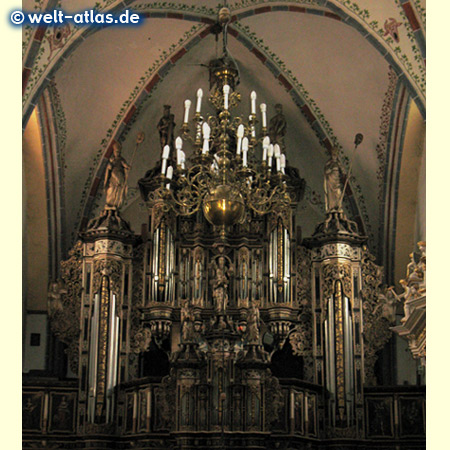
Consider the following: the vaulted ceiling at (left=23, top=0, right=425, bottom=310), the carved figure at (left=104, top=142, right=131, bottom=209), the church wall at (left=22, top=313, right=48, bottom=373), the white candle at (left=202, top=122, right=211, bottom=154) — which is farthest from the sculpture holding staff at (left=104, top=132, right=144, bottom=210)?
the white candle at (left=202, top=122, right=211, bottom=154)

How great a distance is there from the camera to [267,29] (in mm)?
14914

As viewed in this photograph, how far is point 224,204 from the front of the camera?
11.7 m

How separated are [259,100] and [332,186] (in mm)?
2450

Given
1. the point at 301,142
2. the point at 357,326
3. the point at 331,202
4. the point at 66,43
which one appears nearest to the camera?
the point at 66,43

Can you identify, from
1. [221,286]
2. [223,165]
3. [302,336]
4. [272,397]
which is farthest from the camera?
[302,336]

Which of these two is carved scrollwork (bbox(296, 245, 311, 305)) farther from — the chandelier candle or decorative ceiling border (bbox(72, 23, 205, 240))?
decorative ceiling border (bbox(72, 23, 205, 240))

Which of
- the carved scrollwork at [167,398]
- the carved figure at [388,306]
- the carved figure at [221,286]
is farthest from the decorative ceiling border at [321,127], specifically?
the carved scrollwork at [167,398]

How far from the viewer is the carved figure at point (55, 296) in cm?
1454

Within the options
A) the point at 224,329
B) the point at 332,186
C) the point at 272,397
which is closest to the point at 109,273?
the point at 224,329

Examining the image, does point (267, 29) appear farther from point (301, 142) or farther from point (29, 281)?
point (29, 281)

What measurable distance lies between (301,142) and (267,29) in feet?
8.12

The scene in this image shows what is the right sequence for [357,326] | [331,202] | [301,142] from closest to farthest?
[357,326] < [331,202] < [301,142]

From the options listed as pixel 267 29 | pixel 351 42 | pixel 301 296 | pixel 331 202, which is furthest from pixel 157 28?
pixel 301 296

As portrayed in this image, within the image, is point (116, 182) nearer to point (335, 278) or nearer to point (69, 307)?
point (69, 307)
